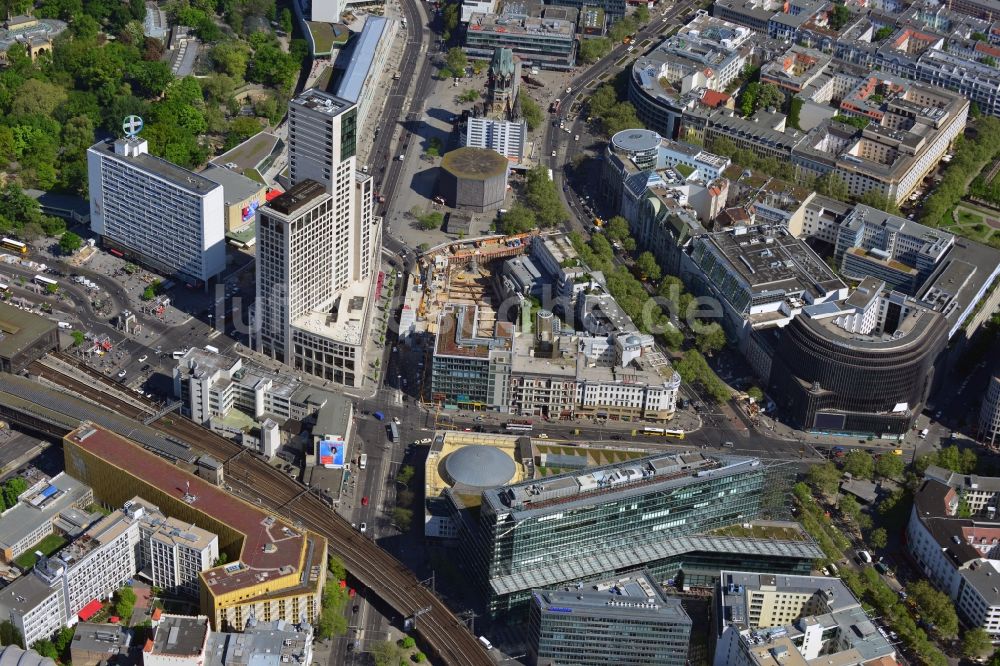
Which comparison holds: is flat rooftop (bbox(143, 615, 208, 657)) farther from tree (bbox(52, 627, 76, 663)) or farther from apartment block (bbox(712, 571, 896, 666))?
apartment block (bbox(712, 571, 896, 666))

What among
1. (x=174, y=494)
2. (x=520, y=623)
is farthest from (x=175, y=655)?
(x=520, y=623)

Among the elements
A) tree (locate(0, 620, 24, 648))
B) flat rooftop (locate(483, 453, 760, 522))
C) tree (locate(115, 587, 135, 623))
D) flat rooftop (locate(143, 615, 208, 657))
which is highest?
flat rooftop (locate(483, 453, 760, 522))

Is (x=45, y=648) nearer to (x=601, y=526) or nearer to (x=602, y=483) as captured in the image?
(x=601, y=526)

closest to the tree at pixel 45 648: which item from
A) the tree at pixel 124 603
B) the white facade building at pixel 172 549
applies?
the tree at pixel 124 603

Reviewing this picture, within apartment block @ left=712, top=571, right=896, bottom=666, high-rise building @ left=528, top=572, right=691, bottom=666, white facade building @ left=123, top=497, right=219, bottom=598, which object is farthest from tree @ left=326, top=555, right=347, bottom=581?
apartment block @ left=712, top=571, right=896, bottom=666

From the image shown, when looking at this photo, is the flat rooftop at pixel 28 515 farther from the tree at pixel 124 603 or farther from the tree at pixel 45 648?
the tree at pixel 45 648

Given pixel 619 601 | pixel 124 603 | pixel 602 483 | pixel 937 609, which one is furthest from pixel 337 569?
pixel 937 609
